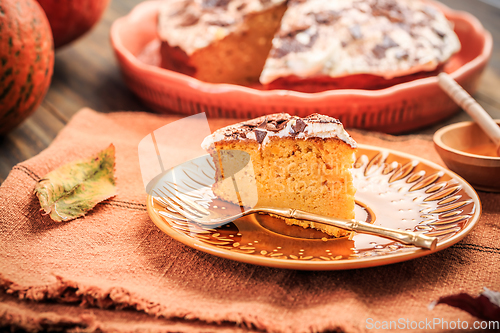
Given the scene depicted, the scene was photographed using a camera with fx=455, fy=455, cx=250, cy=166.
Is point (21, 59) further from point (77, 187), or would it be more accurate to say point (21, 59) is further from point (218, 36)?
point (218, 36)

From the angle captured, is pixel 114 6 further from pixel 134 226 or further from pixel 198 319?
pixel 198 319

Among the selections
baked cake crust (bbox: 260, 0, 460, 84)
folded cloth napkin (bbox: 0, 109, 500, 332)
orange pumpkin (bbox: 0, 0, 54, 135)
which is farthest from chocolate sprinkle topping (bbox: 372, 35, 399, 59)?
orange pumpkin (bbox: 0, 0, 54, 135)

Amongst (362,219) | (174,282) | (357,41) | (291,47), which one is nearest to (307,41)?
(291,47)

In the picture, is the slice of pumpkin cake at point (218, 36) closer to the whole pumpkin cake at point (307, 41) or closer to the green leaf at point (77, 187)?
the whole pumpkin cake at point (307, 41)

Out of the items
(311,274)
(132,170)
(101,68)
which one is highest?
(311,274)

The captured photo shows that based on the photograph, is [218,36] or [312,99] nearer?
[312,99]

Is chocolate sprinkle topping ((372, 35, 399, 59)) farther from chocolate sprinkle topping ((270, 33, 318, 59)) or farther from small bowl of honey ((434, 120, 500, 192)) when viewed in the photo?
small bowl of honey ((434, 120, 500, 192))

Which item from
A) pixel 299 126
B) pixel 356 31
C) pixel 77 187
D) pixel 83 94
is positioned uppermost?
pixel 299 126

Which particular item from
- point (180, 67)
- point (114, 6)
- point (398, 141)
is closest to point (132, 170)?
point (180, 67)
